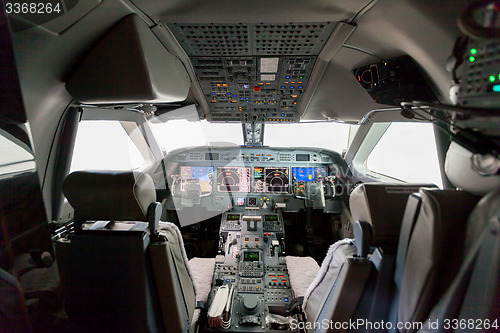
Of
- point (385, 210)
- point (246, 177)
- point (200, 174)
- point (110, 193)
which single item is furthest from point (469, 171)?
point (200, 174)

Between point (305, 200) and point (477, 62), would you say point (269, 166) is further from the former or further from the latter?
point (477, 62)

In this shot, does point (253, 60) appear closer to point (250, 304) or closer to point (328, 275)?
point (328, 275)

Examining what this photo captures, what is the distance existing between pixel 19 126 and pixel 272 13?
1.02m

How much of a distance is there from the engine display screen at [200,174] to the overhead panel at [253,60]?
1656 millimetres

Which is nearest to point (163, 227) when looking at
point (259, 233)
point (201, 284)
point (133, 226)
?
point (133, 226)

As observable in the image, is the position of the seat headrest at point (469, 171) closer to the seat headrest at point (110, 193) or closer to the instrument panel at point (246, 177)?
the seat headrest at point (110, 193)

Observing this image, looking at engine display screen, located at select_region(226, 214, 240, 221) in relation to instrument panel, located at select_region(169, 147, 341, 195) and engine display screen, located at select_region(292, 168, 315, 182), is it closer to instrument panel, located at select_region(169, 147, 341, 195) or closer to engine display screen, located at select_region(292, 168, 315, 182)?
instrument panel, located at select_region(169, 147, 341, 195)

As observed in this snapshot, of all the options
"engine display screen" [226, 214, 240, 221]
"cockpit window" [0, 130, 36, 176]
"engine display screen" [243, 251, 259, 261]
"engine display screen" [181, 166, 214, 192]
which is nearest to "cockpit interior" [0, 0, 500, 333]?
"cockpit window" [0, 130, 36, 176]

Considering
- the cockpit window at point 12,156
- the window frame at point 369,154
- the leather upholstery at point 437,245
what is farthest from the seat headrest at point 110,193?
the window frame at point 369,154

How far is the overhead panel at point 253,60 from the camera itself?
1115 millimetres

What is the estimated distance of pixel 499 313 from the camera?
0.54m

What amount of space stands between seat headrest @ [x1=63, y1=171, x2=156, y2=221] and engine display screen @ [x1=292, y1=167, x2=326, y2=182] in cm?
268

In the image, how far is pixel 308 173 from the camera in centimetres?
354

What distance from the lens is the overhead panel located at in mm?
1115
